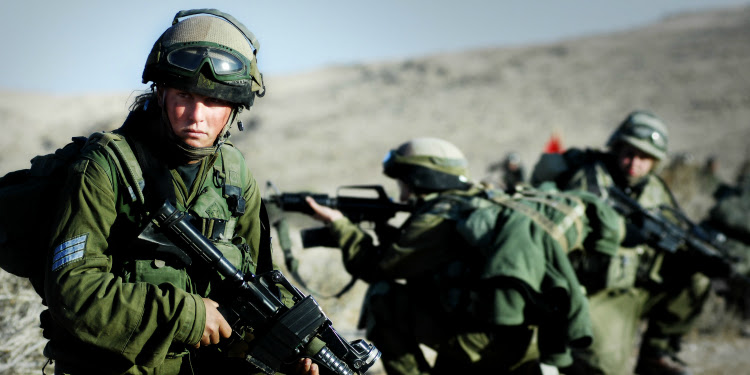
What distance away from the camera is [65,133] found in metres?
32.1

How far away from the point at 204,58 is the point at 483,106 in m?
34.6

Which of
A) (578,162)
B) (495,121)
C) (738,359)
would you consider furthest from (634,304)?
(495,121)

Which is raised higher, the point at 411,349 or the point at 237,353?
the point at 237,353

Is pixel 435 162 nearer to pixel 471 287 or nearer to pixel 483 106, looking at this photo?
pixel 471 287

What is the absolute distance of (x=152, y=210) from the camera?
7.00ft

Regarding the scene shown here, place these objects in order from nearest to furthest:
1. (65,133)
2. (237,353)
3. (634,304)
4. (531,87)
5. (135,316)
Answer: (135,316)
(237,353)
(634,304)
(65,133)
(531,87)

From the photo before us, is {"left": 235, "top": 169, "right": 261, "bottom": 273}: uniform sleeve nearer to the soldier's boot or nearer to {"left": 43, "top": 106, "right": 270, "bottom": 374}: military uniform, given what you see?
{"left": 43, "top": 106, "right": 270, "bottom": 374}: military uniform

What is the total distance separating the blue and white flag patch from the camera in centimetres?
192

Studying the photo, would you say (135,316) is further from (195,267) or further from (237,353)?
(237,353)

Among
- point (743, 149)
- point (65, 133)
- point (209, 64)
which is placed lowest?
point (65, 133)

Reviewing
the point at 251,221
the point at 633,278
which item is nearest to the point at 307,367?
the point at 251,221

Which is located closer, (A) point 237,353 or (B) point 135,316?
(B) point 135,316

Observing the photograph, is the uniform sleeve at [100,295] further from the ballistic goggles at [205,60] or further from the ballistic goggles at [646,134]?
the ballistic goggles at [646,134]

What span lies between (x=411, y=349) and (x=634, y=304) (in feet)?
6.78
